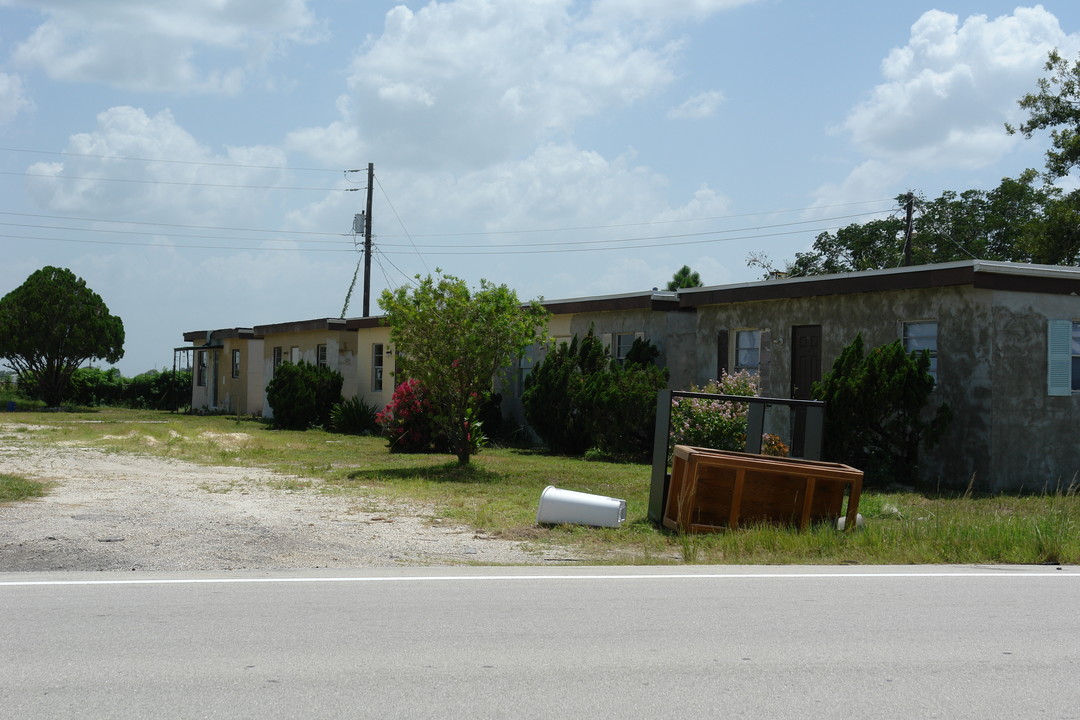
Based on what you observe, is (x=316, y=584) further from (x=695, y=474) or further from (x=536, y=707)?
(x=695, y=474)

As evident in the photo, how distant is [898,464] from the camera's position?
57.2 feet

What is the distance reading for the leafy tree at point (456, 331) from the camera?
1850 centimetres

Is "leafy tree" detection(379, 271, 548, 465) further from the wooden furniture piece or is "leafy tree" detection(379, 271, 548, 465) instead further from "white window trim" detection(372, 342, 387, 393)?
"white window trim" detection(372, 342, 387, 393)

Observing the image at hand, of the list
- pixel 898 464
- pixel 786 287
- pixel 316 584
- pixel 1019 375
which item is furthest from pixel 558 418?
pixel 316 584

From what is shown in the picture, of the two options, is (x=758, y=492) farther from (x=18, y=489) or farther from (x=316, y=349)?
(x=316, y=349)

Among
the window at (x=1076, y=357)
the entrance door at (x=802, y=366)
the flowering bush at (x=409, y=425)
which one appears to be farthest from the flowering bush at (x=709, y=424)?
the flowering bush at (x=409, y=425)

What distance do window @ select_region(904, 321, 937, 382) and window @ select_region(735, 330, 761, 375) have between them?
11.1ft

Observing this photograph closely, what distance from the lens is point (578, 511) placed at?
40.5 feet

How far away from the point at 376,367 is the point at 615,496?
1755 cm

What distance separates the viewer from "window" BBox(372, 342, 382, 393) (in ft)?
104

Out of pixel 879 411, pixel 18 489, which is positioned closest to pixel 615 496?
pixel 879 411

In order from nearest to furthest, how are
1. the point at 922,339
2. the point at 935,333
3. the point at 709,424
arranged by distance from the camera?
the point at 935,333 → the point at 922,339 → the point at 709,424

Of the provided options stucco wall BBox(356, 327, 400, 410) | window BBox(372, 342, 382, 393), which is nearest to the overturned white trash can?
stucco wall BBox(356, 327, 400, 410)

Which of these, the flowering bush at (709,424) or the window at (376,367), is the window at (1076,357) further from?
the window at (376,367)
